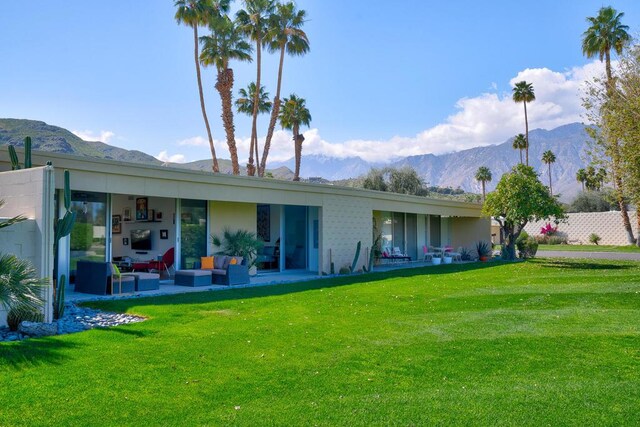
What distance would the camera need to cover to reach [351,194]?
722 inches

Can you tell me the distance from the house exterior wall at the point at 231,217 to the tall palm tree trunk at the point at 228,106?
12.3 meters

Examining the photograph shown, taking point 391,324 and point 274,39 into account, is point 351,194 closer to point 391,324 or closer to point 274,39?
point 391,324

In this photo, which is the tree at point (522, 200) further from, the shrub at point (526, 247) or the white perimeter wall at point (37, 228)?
the white perimeter wall at point (37, 228)

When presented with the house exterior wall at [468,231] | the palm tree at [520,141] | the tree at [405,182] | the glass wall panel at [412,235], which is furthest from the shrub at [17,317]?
the palm tree at [520,141]

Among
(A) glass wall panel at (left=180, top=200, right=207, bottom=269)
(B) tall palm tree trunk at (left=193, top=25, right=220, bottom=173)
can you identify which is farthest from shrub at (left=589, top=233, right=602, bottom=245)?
(A) glass wall panel at (left=180, top=200, right=207, bottom=269)

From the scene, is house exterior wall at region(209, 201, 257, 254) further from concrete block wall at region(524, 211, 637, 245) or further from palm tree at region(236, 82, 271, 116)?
concrete block wall at region(524, 211, 637, 245)

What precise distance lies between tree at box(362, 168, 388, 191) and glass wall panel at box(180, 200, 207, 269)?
30.7 meters

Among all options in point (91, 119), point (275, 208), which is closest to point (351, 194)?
point (275, 208)

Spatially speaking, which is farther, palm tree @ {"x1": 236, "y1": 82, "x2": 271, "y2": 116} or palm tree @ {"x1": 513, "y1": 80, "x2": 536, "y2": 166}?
palm tree @ {"x1": 513, "y1": 80, "x2": 536, "y2": 166}

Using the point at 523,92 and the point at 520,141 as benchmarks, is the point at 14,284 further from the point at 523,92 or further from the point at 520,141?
the point at 520,141

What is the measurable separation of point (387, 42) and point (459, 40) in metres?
2.57

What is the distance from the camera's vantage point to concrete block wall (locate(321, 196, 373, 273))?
56.6 ft

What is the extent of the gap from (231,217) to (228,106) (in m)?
14.3

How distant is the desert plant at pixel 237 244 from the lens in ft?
50.4
